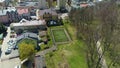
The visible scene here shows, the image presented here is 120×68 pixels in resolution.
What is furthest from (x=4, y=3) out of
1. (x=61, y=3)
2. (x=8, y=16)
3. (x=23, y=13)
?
(x=61, y=3)

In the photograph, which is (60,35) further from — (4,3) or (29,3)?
(4,3)

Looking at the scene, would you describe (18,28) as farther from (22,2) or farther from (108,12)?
(108,12)

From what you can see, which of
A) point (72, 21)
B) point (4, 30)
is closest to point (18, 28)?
point (4, 30)

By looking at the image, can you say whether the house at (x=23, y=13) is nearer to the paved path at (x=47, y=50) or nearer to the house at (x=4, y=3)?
the house at (x=4, y=3)

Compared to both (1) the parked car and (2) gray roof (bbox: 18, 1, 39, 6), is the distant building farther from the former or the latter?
(1) the parked car

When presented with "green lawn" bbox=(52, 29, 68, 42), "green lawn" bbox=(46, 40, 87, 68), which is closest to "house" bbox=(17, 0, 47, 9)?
"green lawn" bbox=(52, 29, 68, 42)

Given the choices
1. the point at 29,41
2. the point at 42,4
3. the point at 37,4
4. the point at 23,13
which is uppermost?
the point at 42,4
